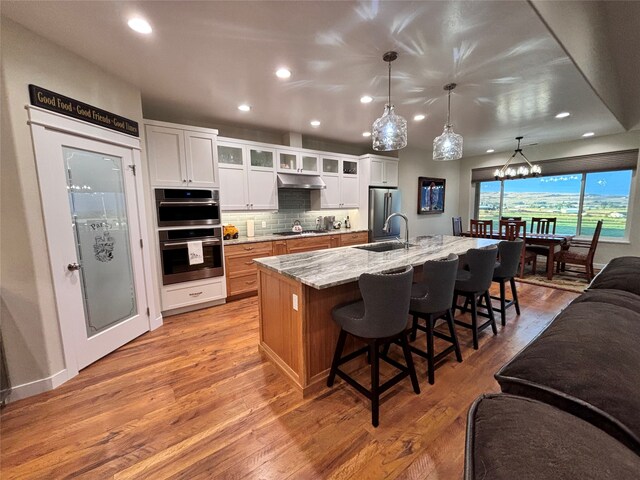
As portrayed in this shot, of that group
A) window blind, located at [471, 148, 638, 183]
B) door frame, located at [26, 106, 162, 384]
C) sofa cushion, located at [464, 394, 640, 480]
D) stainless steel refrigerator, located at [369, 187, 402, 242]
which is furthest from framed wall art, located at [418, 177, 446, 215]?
sofa cushion, located at [464, 394, 640, 480]

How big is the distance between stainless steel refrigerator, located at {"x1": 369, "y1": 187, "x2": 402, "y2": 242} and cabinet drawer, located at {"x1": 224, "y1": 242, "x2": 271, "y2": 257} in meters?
2.29

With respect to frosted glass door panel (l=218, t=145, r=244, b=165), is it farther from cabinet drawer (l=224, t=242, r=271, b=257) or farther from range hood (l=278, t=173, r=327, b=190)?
cabinet drawer (l=224, t=242, r=271, b=257)

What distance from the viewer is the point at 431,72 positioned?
8.29ft

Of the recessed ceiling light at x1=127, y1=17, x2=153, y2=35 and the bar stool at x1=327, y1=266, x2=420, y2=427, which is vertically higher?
the recessed ceiling light at x1=127, y1=17, x2=153, y2=35

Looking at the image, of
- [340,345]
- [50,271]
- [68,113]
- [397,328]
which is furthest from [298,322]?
[68,113]

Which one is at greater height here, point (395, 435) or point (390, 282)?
point (390, 282)

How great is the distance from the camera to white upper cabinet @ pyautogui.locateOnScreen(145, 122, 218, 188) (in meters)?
3.15

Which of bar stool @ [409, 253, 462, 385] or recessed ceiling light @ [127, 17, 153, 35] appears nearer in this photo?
recessed ceiling light @ [127, 17, 153, 35]

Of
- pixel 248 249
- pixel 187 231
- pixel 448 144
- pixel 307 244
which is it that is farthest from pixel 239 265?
pixel 448 144

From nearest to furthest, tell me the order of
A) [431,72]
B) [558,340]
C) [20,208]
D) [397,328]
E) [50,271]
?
[558,340]
[397,328]
[20,208]
[50,271]
[431,72]

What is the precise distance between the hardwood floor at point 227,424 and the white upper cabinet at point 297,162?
3108 millimetres

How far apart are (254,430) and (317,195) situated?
13.0 ft

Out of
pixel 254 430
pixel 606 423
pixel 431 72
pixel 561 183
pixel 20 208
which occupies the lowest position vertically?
pixel 254 430

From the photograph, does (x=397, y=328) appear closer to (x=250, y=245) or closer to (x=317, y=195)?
(x=250, y=245)
